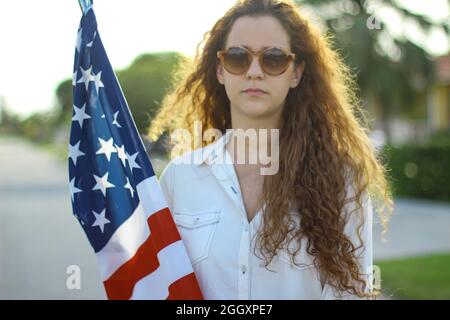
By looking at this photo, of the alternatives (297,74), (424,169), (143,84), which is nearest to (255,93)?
(297,74)

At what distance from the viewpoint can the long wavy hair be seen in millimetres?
2229

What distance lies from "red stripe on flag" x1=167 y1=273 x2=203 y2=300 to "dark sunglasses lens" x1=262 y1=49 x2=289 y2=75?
799mm

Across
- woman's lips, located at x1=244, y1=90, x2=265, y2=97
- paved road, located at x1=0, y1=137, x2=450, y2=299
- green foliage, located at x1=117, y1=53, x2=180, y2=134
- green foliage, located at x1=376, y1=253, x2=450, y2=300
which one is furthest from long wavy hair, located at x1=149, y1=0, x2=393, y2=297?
green foliage, located at x1=117, y1=53, x2=180, y2=134

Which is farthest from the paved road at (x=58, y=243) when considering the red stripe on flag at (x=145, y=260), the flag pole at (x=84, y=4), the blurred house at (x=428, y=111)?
the blurred house at (x=428, y=111)

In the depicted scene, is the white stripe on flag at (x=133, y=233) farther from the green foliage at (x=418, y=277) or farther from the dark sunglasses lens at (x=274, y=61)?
the green foliage at (x=418, y=277)

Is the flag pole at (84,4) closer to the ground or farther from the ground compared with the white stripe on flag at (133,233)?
farther from the ground

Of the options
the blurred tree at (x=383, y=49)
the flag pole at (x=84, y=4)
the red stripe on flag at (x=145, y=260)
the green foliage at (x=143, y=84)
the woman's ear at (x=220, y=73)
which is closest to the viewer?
the red stripe on flag at (x=145, y=260)

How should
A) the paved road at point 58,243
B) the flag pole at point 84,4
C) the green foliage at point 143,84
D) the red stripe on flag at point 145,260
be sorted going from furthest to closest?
the green foliage at point 143,84, the paved road at point 58,243, the flag pole at point 84,4, the red stripe on flag at point 145,260

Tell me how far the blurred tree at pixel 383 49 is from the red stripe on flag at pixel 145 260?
18447 mm

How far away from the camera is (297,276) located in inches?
87.4

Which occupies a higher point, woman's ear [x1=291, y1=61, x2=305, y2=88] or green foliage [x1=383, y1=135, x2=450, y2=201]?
woman's ear [x1=291, y1=61, x2=305, y2=88]

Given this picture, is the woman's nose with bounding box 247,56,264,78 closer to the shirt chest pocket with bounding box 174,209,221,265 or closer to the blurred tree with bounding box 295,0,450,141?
the shirt chest pocket with bounding box 174,209,221,265

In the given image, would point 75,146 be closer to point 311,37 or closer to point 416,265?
point 311,37

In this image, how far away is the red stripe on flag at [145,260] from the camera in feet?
7.66
